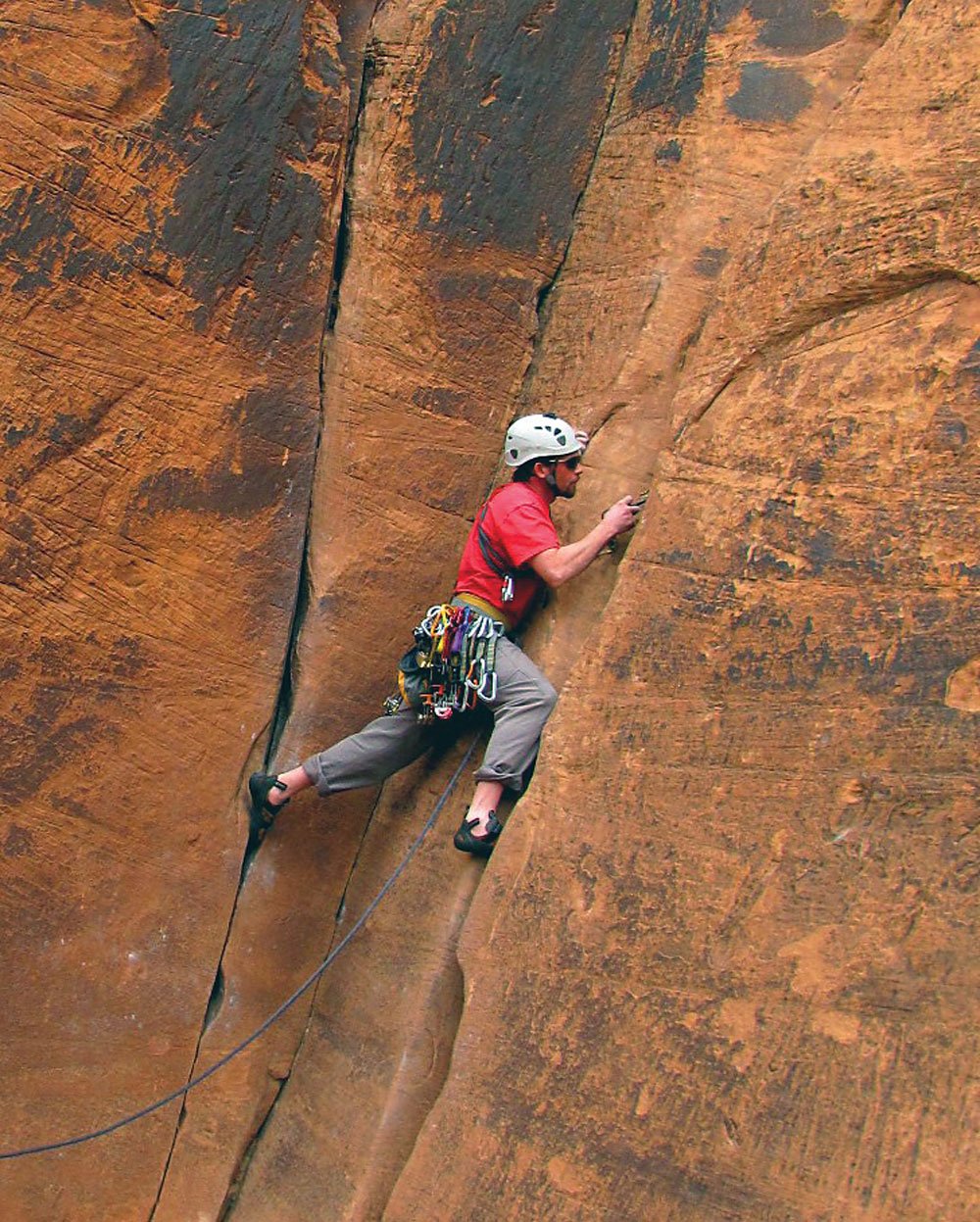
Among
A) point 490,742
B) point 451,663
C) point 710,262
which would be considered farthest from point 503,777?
point 710,262

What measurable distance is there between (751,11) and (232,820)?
3.61 m

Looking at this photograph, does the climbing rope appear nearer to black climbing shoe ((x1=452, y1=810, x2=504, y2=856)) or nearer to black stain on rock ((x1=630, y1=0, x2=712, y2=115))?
black climbing shoe ((x1=452, y1=810, x2=504, y2=856))

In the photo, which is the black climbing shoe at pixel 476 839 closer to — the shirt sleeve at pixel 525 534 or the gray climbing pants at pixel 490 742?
the gray climbing pants at pixel 490 742

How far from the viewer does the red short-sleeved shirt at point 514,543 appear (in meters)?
5.08

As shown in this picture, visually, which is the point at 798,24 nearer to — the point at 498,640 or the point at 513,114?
the point at 513,114

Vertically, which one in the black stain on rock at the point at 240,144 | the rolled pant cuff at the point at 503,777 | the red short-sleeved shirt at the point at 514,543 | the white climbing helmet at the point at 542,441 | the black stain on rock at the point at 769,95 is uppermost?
the black stain on rock at the point at 769,95

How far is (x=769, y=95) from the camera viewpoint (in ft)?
18.2

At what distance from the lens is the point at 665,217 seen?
5.60 m

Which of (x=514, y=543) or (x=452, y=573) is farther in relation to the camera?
(x=452, y=573)

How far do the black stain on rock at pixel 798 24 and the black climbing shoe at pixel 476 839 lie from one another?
3071 mm

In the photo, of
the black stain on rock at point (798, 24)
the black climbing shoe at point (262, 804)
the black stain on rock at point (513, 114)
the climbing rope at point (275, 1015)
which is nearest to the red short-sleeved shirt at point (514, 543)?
the climbing rope at point (275, 1015)

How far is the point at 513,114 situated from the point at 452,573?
178 cm

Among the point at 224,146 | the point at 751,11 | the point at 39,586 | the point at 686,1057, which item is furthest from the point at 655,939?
the point at 751,11

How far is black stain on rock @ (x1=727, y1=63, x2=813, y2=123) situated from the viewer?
217 inches
